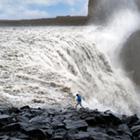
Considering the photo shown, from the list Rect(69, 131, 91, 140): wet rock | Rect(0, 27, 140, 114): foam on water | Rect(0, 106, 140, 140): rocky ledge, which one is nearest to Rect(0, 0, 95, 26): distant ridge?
Rect(0, 27, 140, 114): foam on water

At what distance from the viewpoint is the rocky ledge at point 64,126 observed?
29.1 feet

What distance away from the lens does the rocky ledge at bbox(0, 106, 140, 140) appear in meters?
8.88

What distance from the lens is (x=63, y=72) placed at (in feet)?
55.4

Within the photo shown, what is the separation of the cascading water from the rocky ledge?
2447 millimetres

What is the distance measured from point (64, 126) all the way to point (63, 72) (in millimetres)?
7299

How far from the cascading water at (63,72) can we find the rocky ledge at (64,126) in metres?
2.45

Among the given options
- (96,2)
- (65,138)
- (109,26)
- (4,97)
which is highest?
(96,2)

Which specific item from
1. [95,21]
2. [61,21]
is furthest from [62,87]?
[61,21]

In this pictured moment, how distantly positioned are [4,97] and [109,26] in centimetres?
1666

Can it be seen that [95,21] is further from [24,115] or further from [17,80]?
[24,115]

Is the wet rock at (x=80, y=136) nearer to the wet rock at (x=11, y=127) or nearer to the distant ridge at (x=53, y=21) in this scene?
the wet rock at (x=11, y=127)

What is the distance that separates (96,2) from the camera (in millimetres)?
32938

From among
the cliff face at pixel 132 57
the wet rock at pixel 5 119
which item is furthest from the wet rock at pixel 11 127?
the cliff face at pixel 132 57

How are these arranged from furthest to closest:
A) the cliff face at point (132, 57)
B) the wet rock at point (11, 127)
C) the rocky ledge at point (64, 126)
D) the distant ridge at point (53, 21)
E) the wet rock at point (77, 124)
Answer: the distant ridge at point (53, 21)
the cliff face at point (132, 57)
the wet rock at point (77, 124)
the wet rock at point (11, 127)
the rocky ledge at point (64, 126)
